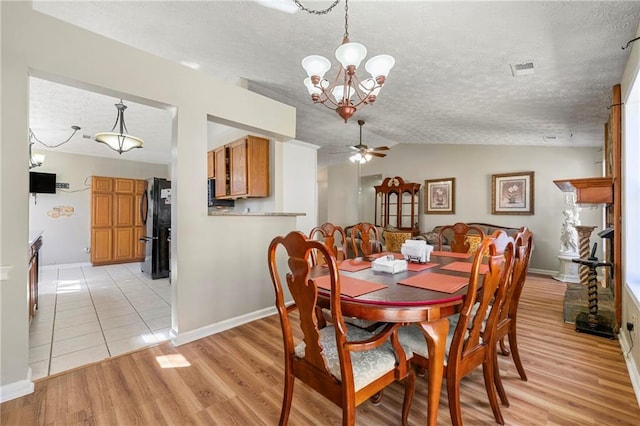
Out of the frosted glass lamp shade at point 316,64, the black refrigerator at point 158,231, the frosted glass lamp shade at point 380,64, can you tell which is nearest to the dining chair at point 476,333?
the frosted glass lamp shade at point 380,64

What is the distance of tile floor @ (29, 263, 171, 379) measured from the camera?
2.27m

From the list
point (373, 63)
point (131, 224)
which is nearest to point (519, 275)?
point (373, 63)

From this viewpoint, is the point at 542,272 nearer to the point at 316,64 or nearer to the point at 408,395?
the point at 408,395

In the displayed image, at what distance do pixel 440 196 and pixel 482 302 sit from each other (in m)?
5.70

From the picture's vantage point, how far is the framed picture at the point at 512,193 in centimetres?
544

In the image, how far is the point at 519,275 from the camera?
175 cm

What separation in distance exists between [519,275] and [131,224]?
761cm

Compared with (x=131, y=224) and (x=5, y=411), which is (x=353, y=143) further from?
(x=5, y=411)

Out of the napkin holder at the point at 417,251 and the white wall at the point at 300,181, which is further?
the white wall at the point at 300,181

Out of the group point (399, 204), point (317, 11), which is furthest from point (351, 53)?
point (399, 204)

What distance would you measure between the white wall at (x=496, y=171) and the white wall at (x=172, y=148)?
447 cm

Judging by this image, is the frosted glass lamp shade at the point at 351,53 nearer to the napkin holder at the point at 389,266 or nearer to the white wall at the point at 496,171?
the napkin holder at the point at 389,266

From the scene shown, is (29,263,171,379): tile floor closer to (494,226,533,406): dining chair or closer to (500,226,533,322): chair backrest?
(494,226,533,406): dining chair

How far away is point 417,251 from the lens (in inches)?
85.6
